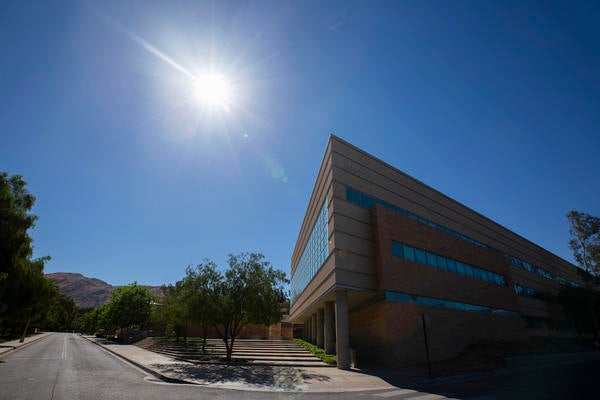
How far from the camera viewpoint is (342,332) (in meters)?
19.0

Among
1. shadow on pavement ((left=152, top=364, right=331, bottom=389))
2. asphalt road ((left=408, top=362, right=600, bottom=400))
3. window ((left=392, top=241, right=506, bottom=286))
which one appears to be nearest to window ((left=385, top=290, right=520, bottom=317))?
window ((left=392, top=241, right=506, bottom=286))

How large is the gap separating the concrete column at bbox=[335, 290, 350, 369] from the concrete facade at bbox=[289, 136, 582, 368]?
0.22ft

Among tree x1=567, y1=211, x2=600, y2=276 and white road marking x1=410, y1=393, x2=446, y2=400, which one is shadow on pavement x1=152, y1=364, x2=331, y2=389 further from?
tree x1=567, y1=211, x2=600, y2=276

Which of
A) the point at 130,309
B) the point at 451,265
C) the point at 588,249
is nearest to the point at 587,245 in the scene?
the point at 588,249

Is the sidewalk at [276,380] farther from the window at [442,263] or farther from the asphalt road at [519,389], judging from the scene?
the window at [442,263]

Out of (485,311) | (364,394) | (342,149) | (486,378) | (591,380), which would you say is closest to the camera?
(364,394)

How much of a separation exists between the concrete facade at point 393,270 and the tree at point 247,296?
4.32 meters

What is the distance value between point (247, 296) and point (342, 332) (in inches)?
277

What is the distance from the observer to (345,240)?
67.6 feet

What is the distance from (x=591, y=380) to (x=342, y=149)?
1943 centimetres

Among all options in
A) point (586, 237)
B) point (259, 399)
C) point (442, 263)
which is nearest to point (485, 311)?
point (442, 263)

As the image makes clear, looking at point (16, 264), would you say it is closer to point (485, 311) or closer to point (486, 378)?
point (486, 378)

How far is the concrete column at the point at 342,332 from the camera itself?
1781 centimetres

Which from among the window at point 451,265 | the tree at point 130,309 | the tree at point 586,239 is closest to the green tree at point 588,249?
the tree at point 586,239
